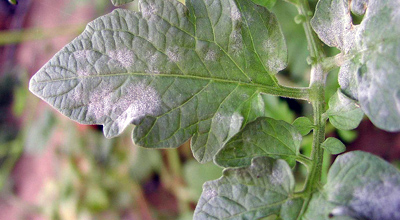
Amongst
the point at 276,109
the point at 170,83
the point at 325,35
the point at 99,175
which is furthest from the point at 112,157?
the point at 325,35

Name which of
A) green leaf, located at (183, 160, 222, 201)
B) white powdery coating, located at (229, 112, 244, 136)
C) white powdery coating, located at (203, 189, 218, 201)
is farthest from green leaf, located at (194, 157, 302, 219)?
green leaf, located at (183, 160, 222, 201)

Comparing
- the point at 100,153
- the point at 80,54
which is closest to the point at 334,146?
the point at 80,54

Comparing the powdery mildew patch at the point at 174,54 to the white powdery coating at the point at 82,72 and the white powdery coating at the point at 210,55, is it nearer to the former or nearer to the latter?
the white powdery coating at the point at 210,55

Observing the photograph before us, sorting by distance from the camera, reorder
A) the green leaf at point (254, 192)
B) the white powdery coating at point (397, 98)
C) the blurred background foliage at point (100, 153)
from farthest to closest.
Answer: the blurred background foliage at point (100, 153), the green leaf at point (254, 192), the white powdery coating at point (397, 98)

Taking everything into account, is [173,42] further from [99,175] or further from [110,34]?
[99,175]

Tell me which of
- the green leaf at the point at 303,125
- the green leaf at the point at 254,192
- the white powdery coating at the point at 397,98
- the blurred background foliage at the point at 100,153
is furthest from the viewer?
the blurred background foliage at the point at 100,153

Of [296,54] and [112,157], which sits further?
[112,157]

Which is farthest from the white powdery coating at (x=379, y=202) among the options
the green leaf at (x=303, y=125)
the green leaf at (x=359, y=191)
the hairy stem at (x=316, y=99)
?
the green leaf at (x=303, y=125)

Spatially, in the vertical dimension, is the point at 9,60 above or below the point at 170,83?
below
